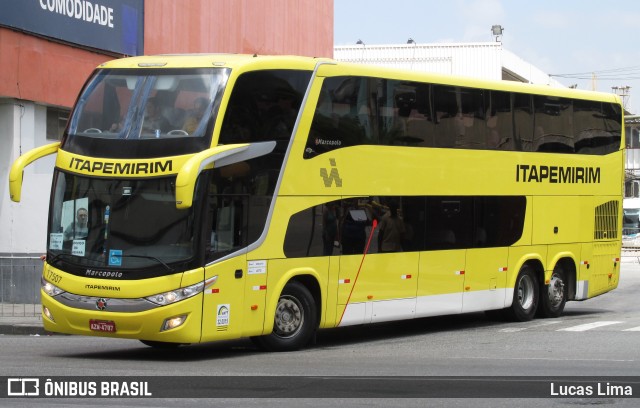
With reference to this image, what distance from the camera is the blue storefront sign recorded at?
2220 cm

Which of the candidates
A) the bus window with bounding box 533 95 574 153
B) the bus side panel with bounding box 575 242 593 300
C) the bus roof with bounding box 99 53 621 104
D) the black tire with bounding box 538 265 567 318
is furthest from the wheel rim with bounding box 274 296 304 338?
the bus side panel with bounding box 575 242 593 300

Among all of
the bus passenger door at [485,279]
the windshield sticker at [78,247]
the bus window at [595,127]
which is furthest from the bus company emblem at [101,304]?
the bus window at [595,127]

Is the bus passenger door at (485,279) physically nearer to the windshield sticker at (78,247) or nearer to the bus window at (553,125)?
the bus window at (553,125)

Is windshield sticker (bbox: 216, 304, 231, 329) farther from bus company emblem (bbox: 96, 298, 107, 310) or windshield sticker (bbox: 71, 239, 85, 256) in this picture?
windshield sticker (bbox: 71, 239, 85, 256)

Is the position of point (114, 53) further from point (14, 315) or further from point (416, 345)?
point (416, 345)

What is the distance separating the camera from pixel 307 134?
53.5 ft

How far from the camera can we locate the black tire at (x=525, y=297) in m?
21.4

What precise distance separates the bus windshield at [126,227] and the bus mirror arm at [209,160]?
0.50 meters

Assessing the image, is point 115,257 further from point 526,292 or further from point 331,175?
point 526,292

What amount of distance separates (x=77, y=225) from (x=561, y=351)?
7010 millimetres

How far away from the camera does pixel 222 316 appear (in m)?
14.9

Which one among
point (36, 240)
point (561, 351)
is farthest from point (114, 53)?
point (561, 351)

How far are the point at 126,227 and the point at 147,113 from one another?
5.02 feet

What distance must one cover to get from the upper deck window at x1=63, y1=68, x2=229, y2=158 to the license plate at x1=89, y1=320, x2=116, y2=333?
214 cm
